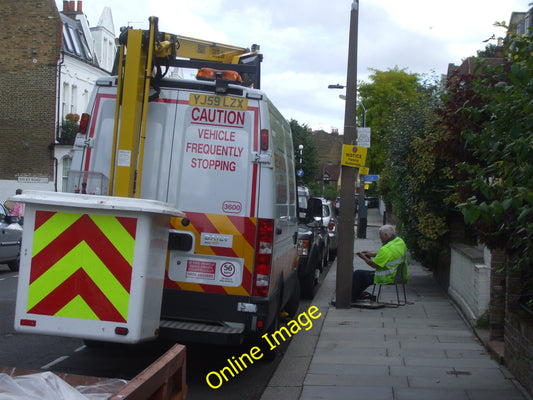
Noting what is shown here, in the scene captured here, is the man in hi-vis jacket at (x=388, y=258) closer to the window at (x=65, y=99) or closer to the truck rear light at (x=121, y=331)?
the truck rear light at (x=121, y=331)

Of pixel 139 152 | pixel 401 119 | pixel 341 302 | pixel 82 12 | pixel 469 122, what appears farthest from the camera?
pixel 82 12

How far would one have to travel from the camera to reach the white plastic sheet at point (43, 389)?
3.02 metres

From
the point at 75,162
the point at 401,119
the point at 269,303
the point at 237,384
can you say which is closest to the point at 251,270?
the point at 269,303

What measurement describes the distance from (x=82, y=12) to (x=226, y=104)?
34.6m

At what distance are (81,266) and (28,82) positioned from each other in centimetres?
3070

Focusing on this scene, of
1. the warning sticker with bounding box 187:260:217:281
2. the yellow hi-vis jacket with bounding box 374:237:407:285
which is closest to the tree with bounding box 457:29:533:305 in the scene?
the warning sticker with bounding box 187:260:217:281

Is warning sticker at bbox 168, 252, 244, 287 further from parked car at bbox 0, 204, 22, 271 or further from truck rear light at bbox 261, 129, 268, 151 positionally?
parked car at bbox 0, 204, 22, 271

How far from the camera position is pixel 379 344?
839 centimetres

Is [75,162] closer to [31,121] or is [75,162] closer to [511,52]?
[511,52]

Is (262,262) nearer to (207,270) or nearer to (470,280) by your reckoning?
(207,270)

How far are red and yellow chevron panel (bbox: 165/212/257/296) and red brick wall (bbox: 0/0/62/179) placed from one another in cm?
2877

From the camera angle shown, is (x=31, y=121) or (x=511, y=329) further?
(x=31, y=121)

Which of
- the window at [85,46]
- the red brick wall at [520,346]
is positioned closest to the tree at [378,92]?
the window at [85,46]

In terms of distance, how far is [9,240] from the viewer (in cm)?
1609
